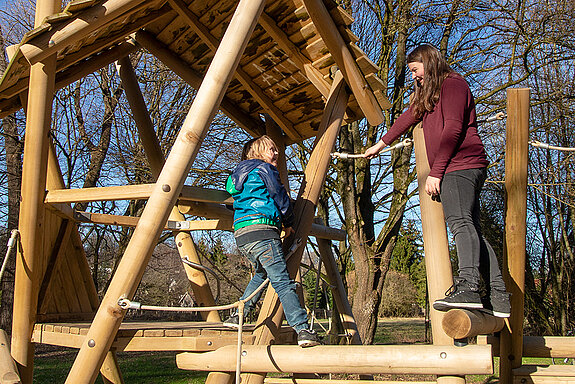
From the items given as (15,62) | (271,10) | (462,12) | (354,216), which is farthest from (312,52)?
(462,12)

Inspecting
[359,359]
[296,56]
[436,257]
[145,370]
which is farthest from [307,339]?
[145,370]

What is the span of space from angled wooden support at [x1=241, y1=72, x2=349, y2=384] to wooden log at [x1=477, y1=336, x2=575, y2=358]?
1.23 metres

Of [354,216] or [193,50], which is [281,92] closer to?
[193,50]

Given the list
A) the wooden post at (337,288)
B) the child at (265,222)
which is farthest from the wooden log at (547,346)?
the wooden post at (337,288)

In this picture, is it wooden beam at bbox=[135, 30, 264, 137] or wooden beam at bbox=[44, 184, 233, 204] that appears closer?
wooden beam at bbox=[44, 184, 233, 204]

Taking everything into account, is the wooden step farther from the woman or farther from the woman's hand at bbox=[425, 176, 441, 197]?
the woman's hand at bbox=[425, 176, 441, 197]

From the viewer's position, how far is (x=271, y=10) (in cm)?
391

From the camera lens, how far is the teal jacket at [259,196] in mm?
3076

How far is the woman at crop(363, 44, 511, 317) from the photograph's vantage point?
2.63 meters

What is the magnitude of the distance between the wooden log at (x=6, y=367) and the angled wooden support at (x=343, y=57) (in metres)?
2.85

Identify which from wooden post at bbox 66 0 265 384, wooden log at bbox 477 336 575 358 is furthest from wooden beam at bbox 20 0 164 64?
wooden log at bbox 477 336 575 358

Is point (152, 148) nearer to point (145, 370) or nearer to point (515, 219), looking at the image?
point (515, 219)

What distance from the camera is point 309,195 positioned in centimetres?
346

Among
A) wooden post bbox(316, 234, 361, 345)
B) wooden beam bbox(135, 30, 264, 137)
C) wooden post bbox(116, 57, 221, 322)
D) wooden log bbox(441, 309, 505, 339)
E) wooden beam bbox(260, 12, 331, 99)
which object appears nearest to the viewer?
wooden log bbox(441, 309, 505, 339)
